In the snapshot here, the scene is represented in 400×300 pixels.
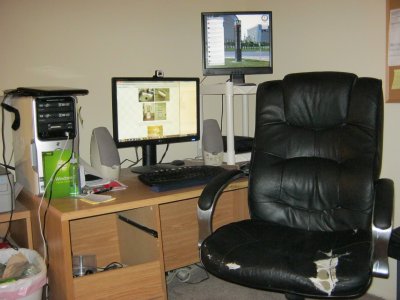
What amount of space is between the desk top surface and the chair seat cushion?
23cm

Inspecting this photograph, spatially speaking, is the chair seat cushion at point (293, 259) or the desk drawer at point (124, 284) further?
the desk drawer at point (124, 284)

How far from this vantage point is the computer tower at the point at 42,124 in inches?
63.4

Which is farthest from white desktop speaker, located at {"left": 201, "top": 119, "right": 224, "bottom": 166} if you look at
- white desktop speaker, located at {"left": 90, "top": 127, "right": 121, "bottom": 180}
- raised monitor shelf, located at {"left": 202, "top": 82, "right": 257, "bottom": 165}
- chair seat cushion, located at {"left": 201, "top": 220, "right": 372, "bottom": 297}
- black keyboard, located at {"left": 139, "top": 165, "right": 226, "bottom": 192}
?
chair seat cushion, located at {"left": 201, "top": 220, "right": 372, "bottom": 297}

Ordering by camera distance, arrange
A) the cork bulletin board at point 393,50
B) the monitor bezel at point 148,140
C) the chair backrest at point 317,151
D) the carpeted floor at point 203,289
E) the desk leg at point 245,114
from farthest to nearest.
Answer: the desk leg at point 245,114
the carpeted floor at point 203,289
the monitor bezel at point 148,140
the cork bulletin board at point 393,50
the chair backrest at point 317,151

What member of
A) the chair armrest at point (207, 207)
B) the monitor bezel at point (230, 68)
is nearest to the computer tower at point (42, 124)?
the chair armrest at point (207, 207)

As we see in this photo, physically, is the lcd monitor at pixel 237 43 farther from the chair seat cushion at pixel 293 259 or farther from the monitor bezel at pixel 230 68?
the chair seat cushion at pixel 293 259

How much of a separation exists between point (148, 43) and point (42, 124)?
924 millimetres

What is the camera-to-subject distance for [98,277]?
1.53 metres

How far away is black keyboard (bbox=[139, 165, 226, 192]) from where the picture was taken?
5.52 ft

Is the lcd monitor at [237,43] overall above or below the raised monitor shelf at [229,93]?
above

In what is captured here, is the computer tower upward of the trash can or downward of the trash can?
upward

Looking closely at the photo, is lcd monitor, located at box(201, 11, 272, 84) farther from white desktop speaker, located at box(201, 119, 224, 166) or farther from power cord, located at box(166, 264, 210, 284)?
power cord, located at box(166, 264, 210, 284)

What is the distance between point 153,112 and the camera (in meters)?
2.06

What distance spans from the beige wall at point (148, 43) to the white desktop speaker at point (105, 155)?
35 cm
